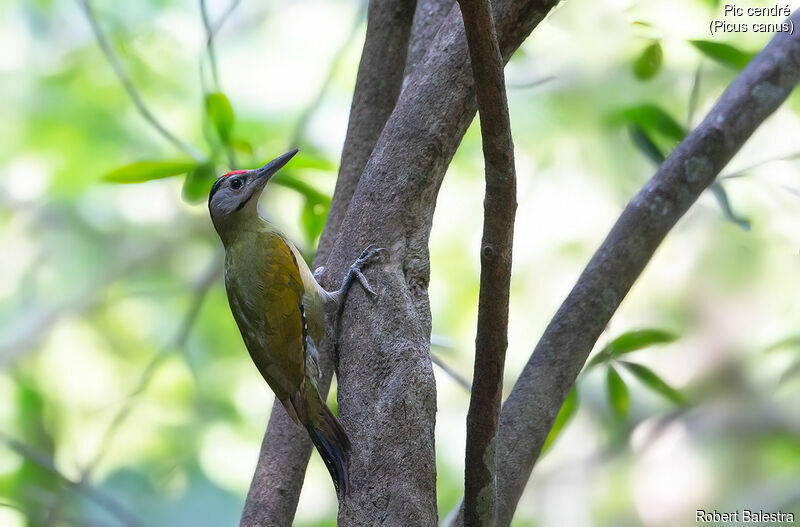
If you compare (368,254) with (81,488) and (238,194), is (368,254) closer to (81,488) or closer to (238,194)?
(238,194)

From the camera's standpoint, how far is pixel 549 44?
164 inches

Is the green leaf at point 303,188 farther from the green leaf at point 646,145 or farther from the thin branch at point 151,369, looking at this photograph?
the green leaf at point 646,145

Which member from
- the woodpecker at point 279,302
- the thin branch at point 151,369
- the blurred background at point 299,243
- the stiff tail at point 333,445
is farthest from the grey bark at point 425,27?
the blurred background at point 299,243

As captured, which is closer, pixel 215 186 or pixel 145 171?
pixel 145 171

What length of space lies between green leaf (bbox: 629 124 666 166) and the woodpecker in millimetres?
1160

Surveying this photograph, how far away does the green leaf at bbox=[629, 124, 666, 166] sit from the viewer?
2410 millimetres

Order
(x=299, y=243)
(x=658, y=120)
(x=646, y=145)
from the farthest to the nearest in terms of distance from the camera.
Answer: (x=299, y=243), (x=646, y=145), (x=658, y=120)

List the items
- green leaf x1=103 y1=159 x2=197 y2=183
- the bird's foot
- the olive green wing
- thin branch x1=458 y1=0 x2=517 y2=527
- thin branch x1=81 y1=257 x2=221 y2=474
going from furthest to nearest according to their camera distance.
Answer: thin branch x1=81 y1=257 x2=221 y2=474, green leaf x1=103 y1=159 x2=197 y2=183, the olive green wing, the bird's foot, thin branch x1=458 y1=0 x2=517 y2=527

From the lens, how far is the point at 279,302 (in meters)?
2.01

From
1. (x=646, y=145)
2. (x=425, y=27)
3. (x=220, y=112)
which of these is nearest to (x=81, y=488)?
(x=220, y=112)

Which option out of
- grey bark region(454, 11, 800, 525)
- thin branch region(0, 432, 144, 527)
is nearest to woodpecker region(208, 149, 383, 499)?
grey bark region(454, 11, 800, 525)

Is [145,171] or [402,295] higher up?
[145,171]

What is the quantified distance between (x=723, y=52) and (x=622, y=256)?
2.94 feet

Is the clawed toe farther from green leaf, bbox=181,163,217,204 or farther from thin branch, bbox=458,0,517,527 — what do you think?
green leaf, bbox=181,163,217,204
